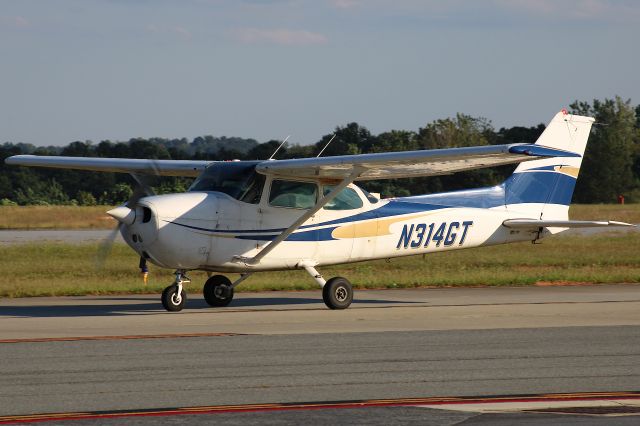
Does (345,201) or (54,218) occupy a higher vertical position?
(345,201)

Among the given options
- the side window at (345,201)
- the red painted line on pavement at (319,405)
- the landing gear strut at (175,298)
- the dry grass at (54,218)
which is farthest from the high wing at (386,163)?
the dry grass at (54,218)

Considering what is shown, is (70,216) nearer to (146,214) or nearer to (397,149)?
(397,149)

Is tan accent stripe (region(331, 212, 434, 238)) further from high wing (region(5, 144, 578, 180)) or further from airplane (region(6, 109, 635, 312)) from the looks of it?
high wing (region(5, 144, 578, 180))

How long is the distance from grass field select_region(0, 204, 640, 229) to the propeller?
32.2 m

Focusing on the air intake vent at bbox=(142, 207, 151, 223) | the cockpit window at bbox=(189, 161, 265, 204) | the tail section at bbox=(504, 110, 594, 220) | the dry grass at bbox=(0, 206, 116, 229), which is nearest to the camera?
the air intake vent at bbox=(142, 207, 151, 223)

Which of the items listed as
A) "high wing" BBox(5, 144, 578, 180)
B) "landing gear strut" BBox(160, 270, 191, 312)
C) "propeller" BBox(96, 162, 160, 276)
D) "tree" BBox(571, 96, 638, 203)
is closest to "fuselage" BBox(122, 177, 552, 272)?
"propeller" BBox(96, 162, 160, 276)

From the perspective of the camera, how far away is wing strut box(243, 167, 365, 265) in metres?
16.8

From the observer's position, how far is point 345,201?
17.7 meters

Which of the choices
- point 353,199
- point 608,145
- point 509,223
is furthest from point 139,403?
point 608,145

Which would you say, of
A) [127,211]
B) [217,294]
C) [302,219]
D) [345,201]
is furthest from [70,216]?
[127,211]

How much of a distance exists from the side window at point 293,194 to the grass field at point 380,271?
13.6 feet

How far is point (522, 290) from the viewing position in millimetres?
20406

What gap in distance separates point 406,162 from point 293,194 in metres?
2.06

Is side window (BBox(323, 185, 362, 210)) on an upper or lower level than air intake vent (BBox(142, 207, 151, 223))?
upper
